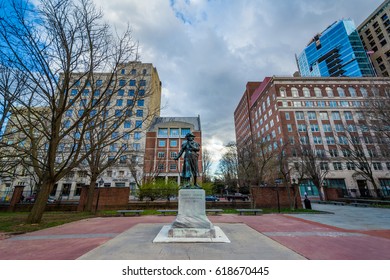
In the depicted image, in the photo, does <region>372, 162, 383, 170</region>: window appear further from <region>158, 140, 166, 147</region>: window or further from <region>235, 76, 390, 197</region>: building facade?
<region>158, 140, 166, 147</region>: window

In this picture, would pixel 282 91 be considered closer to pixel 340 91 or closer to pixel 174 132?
pixel 340 91

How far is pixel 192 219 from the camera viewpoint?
22.0 feet

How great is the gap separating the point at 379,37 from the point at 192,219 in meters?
93.4

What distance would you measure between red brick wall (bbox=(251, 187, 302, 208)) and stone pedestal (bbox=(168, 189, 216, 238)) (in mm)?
13702

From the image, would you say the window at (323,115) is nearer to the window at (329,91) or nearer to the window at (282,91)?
the window at (329,91)

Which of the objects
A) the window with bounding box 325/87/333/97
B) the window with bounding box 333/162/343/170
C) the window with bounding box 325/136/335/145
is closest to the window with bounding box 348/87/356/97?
the window with bounding box 325/87/333/97

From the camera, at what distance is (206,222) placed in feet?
21.8

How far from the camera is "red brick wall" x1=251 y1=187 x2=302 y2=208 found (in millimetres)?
18969

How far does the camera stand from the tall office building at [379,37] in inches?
2260

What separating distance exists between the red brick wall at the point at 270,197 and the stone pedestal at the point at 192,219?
45.0 ft

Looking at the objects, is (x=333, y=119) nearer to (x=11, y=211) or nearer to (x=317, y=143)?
(x=317, y=143)

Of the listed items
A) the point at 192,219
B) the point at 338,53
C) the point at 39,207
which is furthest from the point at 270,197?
the point at 338,53

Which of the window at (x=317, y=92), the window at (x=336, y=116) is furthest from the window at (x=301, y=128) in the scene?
the window at (x=317, y=92)

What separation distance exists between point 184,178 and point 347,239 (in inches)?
272
